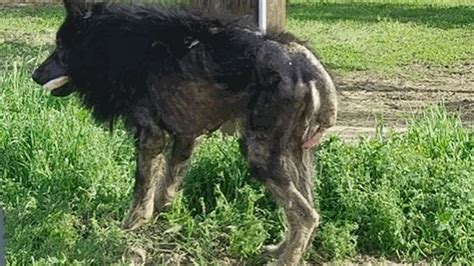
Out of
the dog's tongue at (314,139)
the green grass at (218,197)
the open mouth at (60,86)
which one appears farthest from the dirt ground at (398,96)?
the open mouth at (60,86)

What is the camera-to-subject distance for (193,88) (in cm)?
571

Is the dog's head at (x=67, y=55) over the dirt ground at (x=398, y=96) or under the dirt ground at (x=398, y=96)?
over

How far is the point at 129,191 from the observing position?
21.1ft

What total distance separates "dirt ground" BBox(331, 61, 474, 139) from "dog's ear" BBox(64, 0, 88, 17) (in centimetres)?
305

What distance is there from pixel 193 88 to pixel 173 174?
575mm

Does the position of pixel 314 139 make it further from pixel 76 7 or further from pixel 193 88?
pixel 76 7

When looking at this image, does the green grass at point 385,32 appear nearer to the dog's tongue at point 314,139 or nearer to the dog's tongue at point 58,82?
the dog's tongue at point 314,139

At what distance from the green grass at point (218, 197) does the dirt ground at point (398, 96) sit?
6.04 feet

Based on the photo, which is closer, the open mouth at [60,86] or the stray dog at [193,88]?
the stray dog at [193,88]

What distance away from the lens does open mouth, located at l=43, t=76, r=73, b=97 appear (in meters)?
5.84

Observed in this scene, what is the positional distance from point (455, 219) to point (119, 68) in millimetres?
2049

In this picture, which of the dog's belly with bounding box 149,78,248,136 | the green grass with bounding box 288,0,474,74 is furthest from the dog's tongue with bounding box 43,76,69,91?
the green grass with bounding box 288,0,474,74

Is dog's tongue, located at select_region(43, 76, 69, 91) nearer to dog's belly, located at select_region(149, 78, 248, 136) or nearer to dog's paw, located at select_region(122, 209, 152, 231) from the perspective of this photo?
dog's belly, located at select_region(149, 78, 248, 136)

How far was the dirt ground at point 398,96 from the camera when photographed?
9461mm
